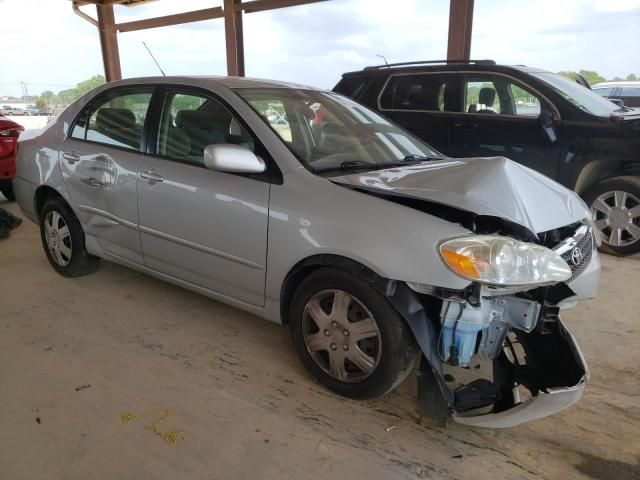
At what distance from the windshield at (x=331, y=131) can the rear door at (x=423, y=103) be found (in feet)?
6.78

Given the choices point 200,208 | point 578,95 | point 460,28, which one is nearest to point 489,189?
point 200,208

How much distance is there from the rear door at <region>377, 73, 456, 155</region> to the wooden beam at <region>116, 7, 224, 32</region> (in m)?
5.84

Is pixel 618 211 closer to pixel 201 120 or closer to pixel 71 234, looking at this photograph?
pixel 201 120

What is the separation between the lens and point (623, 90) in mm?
7684

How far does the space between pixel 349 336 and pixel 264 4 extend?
8374 millimetres

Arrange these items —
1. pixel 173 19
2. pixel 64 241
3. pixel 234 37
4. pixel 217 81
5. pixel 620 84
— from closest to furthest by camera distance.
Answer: pixel 217 81
pixel 64 241
pixel 620 84
pixel 234 37
pixel 173 19

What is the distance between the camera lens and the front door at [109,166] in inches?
117

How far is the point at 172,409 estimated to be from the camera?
215 centimetres

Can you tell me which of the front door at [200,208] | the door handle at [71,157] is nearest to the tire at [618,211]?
the front door at [200,208]

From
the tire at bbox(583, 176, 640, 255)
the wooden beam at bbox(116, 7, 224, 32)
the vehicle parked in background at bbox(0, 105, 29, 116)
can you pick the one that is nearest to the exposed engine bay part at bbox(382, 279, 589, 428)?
the tire at bbox(583, 176, 640, 255)

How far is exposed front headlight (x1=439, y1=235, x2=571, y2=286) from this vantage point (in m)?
1.79

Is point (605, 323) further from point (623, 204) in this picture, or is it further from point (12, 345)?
point (12, 345)

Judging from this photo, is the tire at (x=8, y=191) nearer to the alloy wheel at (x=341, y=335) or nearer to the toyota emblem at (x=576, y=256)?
the alloy wheel at (x=341, y=335)

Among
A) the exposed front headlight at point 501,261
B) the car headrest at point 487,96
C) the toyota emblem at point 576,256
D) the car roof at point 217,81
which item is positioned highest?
the car roof at point 217,81
